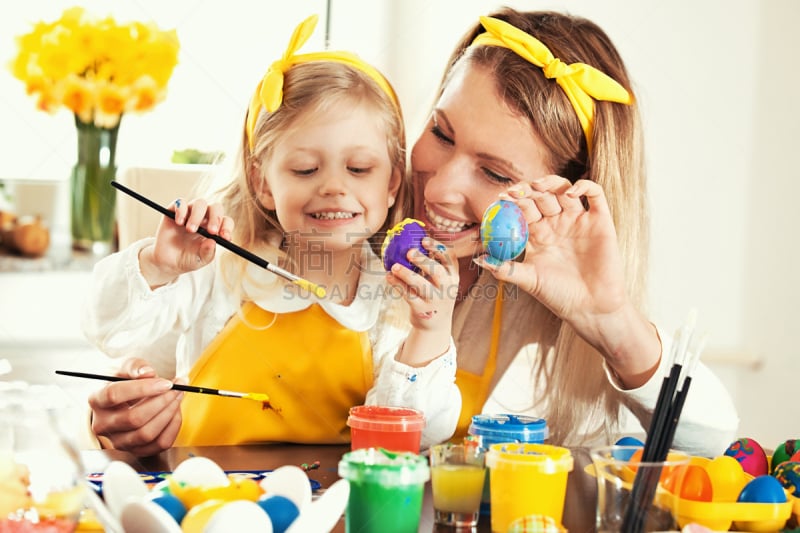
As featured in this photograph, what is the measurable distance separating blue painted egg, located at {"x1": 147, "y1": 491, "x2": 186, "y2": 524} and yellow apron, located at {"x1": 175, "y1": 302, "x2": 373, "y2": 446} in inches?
21.6

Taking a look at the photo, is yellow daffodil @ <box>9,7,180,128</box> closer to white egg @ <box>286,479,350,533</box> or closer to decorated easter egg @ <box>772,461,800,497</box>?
white egg @ <box>286,479,350,533</box>

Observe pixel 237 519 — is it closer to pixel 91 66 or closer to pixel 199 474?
pixel 199 474

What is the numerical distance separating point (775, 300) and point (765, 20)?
0.53 metres

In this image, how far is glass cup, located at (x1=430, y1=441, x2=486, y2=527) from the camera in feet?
2.64

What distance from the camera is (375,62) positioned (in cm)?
131

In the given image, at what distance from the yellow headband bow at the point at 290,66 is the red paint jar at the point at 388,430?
0.50 metres

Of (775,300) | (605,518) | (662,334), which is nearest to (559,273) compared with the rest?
(662,334)

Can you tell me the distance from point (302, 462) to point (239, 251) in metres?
0.29

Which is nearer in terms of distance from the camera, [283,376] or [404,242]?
[404,242]

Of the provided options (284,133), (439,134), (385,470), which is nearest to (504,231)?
(439,134)

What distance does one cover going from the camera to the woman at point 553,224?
122 cm

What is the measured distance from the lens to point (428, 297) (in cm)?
116

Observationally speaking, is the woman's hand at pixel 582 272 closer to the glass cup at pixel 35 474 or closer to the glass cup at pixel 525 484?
the glass cup at pixel 525 484

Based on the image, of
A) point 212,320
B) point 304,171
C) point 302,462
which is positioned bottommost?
point 302,462
